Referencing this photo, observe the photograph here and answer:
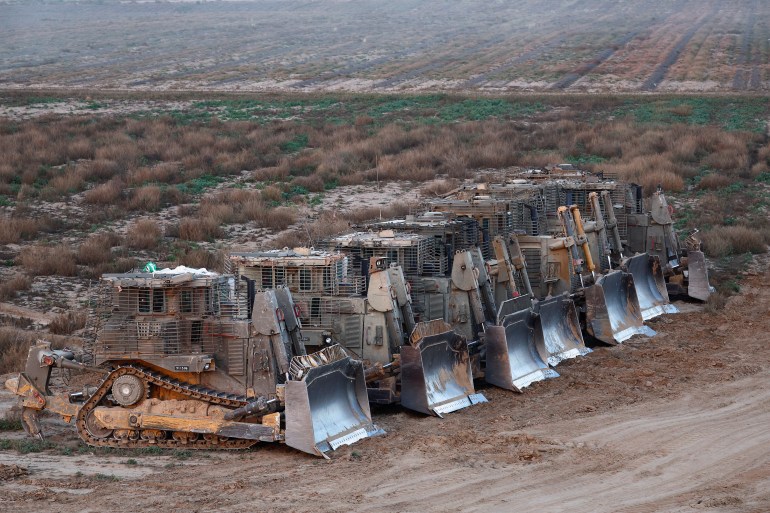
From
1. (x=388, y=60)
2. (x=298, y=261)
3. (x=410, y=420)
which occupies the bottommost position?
(x=388, y=60)

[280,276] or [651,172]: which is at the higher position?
[280,276]

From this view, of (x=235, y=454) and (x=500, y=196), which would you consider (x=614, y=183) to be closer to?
(x=500, y=196)

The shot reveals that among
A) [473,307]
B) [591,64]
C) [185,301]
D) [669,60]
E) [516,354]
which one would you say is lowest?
[669,60]

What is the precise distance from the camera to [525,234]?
23375 millimetres

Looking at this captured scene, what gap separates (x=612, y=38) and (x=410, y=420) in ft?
277

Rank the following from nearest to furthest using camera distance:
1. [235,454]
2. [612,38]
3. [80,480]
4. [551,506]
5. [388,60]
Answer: [551,506], [80,480], [235,454], [388,60], [612,38]

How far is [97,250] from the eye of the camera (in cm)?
2805

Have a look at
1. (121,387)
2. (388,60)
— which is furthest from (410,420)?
(388,60)

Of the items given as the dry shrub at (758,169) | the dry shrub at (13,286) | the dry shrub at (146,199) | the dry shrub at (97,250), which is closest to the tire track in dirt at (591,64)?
the dry shrub at (758,169)

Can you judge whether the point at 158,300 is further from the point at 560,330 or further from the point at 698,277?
the point at 698,277

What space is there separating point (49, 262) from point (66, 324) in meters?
4.58

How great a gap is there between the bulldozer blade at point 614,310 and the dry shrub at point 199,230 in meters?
11.3

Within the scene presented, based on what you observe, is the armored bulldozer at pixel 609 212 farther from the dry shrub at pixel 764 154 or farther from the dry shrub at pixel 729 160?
the dry shrub at pixel 764 154

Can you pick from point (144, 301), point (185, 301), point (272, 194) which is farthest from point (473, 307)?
point (272, 194)
